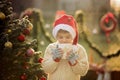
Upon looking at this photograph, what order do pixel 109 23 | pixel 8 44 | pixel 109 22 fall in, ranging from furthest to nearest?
pixel 109 23 < pixel 109 22 < pixel 8 44

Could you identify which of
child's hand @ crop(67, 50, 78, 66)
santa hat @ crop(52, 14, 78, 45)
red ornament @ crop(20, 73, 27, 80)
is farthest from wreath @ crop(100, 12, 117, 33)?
red ornament @ crop(20, 73, 27, 80)

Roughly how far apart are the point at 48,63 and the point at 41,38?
3.71m

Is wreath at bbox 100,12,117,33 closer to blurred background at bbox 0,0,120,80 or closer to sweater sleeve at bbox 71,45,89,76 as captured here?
blurred background at bbox 0,0,120,80

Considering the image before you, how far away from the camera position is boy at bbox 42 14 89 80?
299cm

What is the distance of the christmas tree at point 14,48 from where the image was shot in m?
2.88

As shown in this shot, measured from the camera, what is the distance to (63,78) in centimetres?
297

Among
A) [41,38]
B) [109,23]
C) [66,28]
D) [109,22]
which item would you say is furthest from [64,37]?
[109,23]

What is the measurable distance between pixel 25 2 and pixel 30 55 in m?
8.26

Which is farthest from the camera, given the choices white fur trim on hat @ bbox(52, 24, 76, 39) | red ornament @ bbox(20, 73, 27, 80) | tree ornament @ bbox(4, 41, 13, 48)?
white fur trim on hat @ bbox(52, 24, 76, 39)

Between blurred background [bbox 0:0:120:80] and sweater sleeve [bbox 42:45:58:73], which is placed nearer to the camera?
blurred background [bbox 0:0:120:80]

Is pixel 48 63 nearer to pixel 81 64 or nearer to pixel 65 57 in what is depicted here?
pixel 65 57

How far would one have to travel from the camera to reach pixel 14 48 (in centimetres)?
292

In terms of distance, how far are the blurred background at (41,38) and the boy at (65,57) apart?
10 centimetres

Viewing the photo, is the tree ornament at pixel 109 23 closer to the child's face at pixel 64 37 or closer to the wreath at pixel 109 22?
the wreath at pixel 109 22
